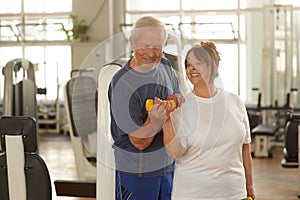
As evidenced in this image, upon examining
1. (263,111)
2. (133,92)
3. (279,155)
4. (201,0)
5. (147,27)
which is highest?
(201,0)

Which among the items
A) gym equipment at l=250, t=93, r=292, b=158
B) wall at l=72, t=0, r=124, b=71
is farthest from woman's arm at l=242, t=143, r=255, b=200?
wall at l=72, t=0, r=124, b=71

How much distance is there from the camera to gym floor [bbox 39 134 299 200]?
6.07 metres

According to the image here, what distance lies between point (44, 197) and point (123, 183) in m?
0.52

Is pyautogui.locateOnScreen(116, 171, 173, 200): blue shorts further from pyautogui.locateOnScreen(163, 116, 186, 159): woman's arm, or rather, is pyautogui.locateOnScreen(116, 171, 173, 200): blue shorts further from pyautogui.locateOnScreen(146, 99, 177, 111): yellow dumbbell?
pyautogui.locateOnScreen(146, 99, 177, 111): yellow dumbbell

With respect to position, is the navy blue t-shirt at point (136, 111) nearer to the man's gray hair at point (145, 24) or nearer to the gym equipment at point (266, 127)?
the man's gray hair at point (145, 24)

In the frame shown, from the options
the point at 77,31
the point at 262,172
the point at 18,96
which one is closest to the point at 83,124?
the point at 18,96

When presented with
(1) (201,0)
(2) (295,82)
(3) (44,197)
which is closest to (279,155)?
(2) (295,82)

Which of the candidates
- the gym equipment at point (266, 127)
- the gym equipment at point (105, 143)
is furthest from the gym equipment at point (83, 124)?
the gym equipment at point (266, 127)

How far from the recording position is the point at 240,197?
2424 millimetres

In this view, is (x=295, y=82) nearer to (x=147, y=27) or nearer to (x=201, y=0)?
(x=201, y=0)

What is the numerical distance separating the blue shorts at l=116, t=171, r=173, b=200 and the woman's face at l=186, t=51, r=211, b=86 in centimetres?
50

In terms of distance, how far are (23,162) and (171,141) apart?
0.92m

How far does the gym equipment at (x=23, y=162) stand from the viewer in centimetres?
287

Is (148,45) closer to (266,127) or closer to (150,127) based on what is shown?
(150,127)
